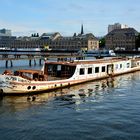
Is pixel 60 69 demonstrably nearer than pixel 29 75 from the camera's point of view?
No

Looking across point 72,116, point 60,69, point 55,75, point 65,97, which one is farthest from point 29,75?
point 72,116

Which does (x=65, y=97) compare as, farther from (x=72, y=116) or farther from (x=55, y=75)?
(x=55, y=75)

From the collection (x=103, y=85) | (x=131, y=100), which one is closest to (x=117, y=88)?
(x=103, y=85)

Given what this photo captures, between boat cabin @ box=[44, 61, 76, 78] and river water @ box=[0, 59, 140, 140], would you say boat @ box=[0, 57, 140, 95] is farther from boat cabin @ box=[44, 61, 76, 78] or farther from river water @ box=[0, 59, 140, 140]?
river water @ box=[0, 59, 140, 140]

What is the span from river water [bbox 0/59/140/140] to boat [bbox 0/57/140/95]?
1.41 metres

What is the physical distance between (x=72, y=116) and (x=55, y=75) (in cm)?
2188

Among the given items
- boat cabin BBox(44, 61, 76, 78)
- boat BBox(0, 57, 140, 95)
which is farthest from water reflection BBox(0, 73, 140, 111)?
boat cabin BBox(44, 61, 76, 78)

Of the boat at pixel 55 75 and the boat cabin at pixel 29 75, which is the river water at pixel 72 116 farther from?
the boat cabin at pixel 29 75

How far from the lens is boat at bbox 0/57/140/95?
40750mm

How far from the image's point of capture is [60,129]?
26594mm

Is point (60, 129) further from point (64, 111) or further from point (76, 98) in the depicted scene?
point (76, 98)

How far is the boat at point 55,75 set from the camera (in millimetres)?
40750

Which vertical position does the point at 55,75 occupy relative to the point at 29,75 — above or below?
below

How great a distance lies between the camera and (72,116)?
3073 cm
